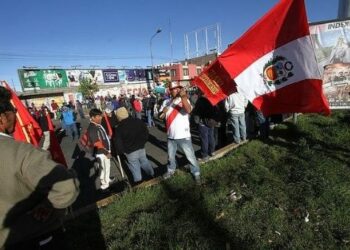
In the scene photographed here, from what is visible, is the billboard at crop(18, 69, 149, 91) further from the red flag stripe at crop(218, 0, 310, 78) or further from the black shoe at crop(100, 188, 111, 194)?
the red flag stripe at crop(218, 0, 310, 78)

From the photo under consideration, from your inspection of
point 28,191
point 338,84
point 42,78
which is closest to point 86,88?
point 42,78

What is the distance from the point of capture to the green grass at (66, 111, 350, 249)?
142 inches

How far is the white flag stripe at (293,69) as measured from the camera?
13.4ft

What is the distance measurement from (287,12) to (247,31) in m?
0.58

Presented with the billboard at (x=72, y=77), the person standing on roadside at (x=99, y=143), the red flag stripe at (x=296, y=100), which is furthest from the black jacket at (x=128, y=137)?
the billboard at (x=72, y=77)

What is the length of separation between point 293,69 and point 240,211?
223cm

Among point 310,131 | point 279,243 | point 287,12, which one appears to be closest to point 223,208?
point 279,243

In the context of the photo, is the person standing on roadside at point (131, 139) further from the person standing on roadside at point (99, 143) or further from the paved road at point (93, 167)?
the paved road at point (93, 167)

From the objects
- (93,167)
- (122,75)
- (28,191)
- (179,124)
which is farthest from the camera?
(122,75)

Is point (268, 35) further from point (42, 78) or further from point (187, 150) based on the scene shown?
point (42, 78)

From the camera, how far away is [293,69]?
4.26 m

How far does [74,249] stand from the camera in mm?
3834

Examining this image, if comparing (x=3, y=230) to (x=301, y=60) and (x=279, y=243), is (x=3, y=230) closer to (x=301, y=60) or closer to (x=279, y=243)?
(x=279, y=243)

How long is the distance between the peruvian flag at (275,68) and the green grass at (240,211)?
1.40 meters
